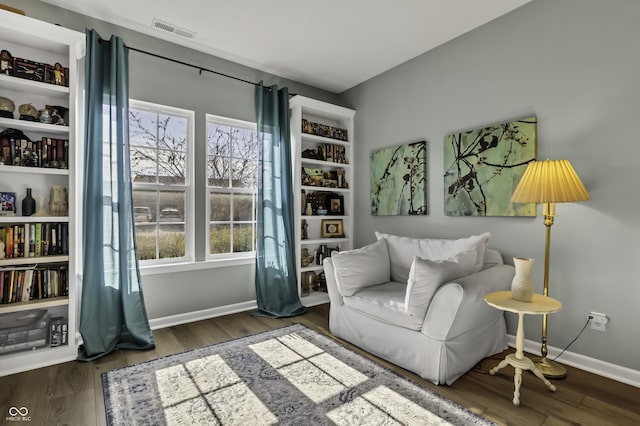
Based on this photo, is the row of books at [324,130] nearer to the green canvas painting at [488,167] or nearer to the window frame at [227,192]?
the window frame at [227,192]

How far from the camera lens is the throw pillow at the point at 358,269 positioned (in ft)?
9.01

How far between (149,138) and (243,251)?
1517 millimetres

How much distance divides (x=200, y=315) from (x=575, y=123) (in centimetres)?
370

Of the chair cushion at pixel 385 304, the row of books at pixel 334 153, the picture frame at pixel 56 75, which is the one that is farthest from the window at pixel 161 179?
the chair cushion at pixel 385 304

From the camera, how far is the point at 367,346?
2.59 meters

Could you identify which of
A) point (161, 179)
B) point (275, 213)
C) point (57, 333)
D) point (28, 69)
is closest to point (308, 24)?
point (275, 213)

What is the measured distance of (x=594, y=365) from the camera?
228 cm

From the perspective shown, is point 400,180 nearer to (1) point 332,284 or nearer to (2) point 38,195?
(1) point 332,284

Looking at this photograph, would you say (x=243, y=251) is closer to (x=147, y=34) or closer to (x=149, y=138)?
(x=149, y=138)

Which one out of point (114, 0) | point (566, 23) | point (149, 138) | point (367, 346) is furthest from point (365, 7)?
point (367, 346)

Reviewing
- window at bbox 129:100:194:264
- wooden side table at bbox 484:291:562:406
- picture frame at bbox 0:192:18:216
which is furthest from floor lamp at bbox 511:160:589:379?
picture frame at bbox 0:192:18:216

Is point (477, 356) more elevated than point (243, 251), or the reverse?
point (243, 251)

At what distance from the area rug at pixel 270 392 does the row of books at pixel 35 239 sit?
1039 millimetres

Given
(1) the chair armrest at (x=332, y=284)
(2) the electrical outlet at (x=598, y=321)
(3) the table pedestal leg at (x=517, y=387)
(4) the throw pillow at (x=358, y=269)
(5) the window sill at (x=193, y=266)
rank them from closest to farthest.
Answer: (3) the table pedestal leg at (x=517, y=387) → (2) the electrical outlet at (x=598, y=321) → (4) the throw pillow at (x=358, y=269) → (1) the chair armrest at (x=332, y=284) → (5) the window sill at (x=193, y=266)
